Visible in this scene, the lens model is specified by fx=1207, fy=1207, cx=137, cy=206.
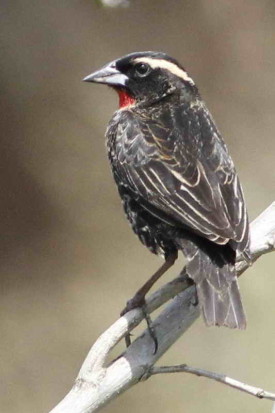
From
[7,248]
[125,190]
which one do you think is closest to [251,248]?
[125,190]

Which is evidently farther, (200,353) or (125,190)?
(200,353)

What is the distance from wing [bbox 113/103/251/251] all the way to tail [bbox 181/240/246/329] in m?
0.10

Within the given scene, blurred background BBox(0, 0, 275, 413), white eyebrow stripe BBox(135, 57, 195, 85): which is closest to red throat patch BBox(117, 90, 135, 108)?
white eyebrow stripe BBox(135, 57, 195, 85)

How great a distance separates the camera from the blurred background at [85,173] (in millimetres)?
6746

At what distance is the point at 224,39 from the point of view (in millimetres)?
6965

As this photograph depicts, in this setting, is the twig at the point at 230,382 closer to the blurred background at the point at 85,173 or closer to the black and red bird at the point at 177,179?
the black and red bird at the point at 177,179

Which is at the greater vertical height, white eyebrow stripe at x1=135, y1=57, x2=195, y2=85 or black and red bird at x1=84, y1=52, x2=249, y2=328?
white eyebrow stripe at x1=135, y1=57, x2=195, y2=85

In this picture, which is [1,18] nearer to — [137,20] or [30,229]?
[137,20]

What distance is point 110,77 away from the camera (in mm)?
4773

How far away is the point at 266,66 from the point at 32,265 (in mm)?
1794

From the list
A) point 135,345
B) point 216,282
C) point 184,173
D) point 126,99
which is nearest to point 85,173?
point 126,99

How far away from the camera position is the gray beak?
4746 mm

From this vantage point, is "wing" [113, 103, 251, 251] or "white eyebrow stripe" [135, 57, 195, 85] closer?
"wing" [113, 103, 251, 251]

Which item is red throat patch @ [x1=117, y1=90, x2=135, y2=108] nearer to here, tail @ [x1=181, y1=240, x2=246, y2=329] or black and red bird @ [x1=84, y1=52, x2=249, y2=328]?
black and red bird @ [x1=84, y1=52, x2=249, y2=328]
